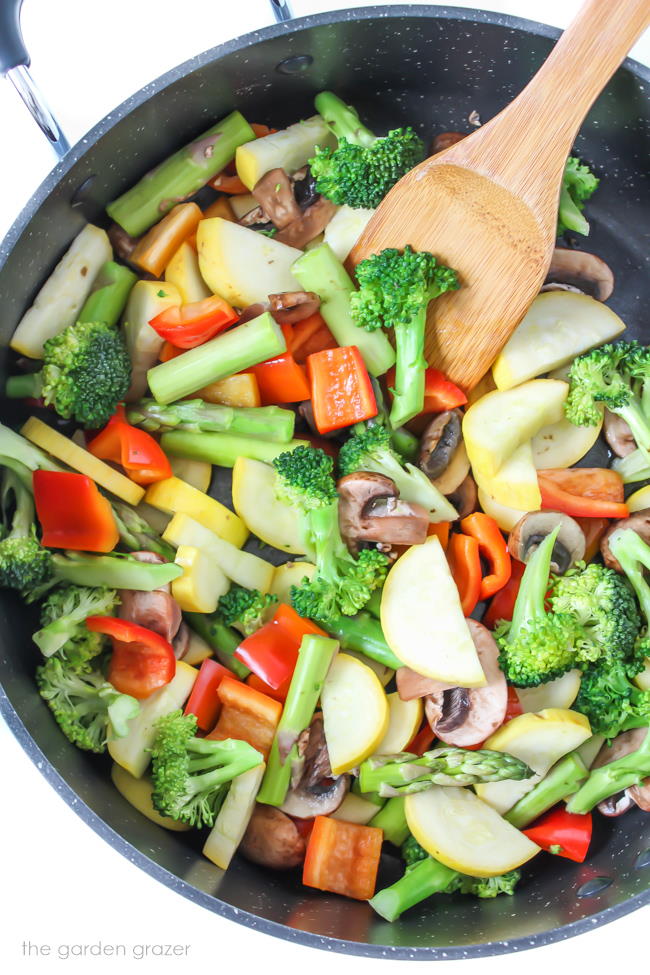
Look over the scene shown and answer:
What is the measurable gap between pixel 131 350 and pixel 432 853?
196 cm

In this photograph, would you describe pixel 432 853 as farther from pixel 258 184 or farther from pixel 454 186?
pixel 258 184

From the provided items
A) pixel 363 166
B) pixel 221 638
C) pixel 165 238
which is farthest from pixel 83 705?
pixel 363 166

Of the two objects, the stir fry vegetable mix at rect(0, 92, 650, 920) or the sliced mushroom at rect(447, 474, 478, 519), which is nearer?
the stir fry vegetable mix at rect(0, 92, 650, 920)

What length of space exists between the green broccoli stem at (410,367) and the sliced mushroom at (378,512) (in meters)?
0.26

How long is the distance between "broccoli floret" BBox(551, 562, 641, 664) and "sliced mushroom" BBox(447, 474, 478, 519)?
1.43 ft

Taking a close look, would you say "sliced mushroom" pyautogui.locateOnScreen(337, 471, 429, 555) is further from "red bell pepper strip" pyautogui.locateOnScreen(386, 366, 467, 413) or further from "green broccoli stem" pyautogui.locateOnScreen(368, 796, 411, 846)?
"green broccoli stem" pyautogui.locateOnScreen(368, 796, 411, 846)

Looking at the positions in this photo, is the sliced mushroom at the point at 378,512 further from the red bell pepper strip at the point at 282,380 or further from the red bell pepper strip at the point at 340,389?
the red bell pepper strip at the point at 282,380

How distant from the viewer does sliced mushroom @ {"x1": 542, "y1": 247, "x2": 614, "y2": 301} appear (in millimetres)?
3121

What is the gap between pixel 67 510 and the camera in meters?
2.68

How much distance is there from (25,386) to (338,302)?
1077mm

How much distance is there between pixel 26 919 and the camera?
2.95 meters

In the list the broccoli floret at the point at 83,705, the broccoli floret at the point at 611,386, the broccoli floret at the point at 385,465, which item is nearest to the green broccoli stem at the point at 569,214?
the broccoli floret at the point at 611,386

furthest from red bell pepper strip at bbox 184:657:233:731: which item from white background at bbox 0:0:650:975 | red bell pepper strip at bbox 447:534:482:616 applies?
red bell pepper strip at bbox 447:534:482:616

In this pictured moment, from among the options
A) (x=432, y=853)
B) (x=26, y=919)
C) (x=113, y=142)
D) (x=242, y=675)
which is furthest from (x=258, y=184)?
(x=26, y=919)
